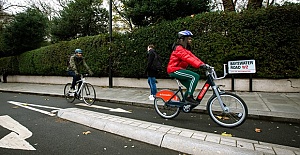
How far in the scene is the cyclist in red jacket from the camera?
429cm

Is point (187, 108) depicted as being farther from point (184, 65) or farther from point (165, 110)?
point (184, 65)

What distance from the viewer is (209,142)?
3029 millimetres

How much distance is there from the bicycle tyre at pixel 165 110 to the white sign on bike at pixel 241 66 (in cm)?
413

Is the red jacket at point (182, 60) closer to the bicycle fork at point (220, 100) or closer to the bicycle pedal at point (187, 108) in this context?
the bicycle fork at point (220, 100)

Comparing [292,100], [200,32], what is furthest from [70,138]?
[200,32]

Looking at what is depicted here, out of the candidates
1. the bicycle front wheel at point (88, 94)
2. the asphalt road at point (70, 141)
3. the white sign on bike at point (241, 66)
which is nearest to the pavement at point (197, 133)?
the asphalt road at point (70, 141)

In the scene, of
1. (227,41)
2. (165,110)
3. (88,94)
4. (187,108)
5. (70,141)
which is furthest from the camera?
(227,41)

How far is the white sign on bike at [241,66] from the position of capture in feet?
24.7

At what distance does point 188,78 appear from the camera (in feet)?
14.4

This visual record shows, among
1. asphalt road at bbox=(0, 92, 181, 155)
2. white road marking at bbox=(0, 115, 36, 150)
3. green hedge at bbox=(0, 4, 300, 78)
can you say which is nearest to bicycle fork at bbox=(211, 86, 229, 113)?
asphalt road at bbox=(0, 92, 181, 155)

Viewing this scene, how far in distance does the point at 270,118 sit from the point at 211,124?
4.79 feet

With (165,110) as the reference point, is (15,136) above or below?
below

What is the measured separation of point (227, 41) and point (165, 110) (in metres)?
4.79

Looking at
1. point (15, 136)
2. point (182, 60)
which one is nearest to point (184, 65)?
point (182, 60)
